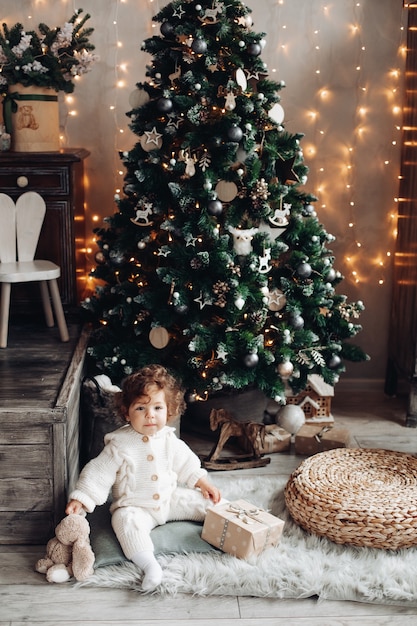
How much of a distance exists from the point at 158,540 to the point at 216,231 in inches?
47.8

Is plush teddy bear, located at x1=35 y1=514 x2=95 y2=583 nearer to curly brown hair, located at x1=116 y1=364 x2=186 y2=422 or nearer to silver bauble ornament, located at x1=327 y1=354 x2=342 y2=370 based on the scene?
curly brown hair, located at x1=116 y1=364 x2=186 y2=422

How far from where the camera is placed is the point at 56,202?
3.65 m

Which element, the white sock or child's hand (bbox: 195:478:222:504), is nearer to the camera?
the white sock

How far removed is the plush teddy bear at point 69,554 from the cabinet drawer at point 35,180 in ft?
5.58

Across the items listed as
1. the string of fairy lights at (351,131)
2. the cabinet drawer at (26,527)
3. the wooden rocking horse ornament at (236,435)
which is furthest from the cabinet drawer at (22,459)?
the string of fairy lights at (351,131)

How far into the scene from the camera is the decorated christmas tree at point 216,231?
3.12 m

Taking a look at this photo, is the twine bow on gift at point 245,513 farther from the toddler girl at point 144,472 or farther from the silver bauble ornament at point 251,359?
the silver bauble ornament at point 251,359

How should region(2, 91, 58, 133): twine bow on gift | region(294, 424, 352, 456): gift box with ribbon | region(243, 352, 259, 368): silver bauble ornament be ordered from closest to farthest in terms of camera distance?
region(243, 352, 259, 368): silver bauble ornament < region(294, 424, 352, 456): gift box with ribbon < region(2, 91, 58, 133): twine bow on gift

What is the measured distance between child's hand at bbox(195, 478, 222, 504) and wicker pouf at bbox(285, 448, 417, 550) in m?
0.27

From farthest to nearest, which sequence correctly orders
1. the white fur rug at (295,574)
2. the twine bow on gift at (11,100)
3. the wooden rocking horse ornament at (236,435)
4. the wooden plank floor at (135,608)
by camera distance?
1. the twine bow on gift at (11,100)
2. the wooden rocking horse ornament at (236,435)
3. the white fur rug at (295,574)
4. the wooden plank floor at (135,608)

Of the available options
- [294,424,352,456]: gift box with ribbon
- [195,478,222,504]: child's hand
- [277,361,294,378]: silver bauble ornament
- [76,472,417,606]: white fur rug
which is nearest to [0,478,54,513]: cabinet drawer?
[76,472,417,606]: white fur rug

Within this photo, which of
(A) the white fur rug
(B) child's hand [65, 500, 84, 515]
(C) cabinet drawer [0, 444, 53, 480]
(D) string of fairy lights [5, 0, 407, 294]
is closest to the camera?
(A) the white fur rug

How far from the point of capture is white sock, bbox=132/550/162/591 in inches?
93.1

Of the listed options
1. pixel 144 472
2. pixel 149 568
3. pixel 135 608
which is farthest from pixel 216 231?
pixel 135 608
